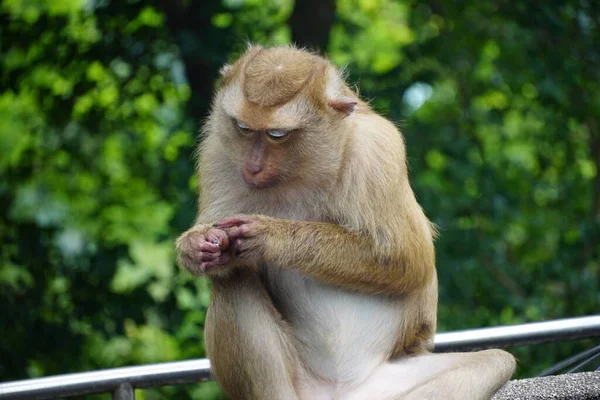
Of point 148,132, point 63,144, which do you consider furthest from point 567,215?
point 63,144

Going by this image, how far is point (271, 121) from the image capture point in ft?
10.0

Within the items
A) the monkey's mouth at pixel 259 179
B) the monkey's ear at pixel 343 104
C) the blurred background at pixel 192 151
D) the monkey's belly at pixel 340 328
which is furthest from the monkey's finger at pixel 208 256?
the blurred background at pixel 192 151

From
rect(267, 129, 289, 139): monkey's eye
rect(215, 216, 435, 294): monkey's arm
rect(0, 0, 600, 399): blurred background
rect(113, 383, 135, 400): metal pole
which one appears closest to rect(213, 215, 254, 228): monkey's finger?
rect(215, 216, 435, 294): monkey's arm

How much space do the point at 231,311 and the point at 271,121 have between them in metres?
0.61

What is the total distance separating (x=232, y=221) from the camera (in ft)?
10.2

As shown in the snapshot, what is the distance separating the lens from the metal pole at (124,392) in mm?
3227

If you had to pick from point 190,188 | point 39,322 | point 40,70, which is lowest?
point 39,322

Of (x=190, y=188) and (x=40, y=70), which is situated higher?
(x=40, y=70)

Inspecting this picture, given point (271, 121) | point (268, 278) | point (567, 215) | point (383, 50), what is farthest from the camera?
point (383, 50)

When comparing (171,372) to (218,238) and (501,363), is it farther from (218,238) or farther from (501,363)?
(501,363)

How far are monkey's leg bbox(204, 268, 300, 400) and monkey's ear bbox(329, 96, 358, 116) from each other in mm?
605

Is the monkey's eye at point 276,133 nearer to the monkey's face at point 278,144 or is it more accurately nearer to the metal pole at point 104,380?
the monkey's face at point 278,144

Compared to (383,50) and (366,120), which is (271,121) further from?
(383,50)

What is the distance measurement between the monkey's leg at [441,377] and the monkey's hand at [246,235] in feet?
1.88
